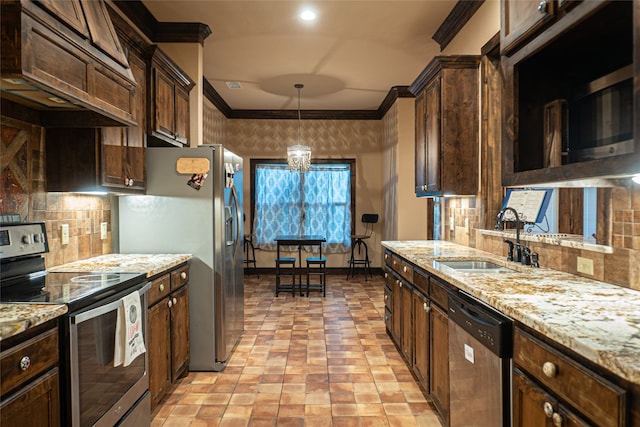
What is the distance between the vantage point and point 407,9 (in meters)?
3.84

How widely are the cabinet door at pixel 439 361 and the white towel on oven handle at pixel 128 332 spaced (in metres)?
1.71

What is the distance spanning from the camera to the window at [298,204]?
7832 mm

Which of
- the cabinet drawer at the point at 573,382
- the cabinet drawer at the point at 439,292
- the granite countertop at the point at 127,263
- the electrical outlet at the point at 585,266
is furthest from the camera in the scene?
the granite countertop at the point at 127,263

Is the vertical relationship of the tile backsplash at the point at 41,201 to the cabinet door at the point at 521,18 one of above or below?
below

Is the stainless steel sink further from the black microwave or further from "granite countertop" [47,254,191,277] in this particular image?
"granite countertop" [47,254,191,277]

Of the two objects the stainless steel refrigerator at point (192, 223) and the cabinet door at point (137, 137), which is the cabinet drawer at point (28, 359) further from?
the stainless steel refrigerator at point (192, 223)

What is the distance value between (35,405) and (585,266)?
7.97ft

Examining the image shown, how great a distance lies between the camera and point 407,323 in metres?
3.26

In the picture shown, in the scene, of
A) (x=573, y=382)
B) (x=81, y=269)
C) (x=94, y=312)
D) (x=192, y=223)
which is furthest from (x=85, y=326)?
(x=573, y=382)

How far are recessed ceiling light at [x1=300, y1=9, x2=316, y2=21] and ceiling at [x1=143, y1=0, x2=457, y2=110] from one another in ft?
0.16

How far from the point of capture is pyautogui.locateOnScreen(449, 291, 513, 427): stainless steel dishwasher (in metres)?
1.56

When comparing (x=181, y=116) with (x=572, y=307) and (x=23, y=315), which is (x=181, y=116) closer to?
(x=23, y=315)

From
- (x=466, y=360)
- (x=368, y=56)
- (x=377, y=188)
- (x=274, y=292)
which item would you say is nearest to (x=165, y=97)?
(x=368, y=56)

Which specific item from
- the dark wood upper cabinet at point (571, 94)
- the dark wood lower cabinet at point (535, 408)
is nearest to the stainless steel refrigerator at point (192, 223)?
the dark wood upper cabinet at point (571, 94)
